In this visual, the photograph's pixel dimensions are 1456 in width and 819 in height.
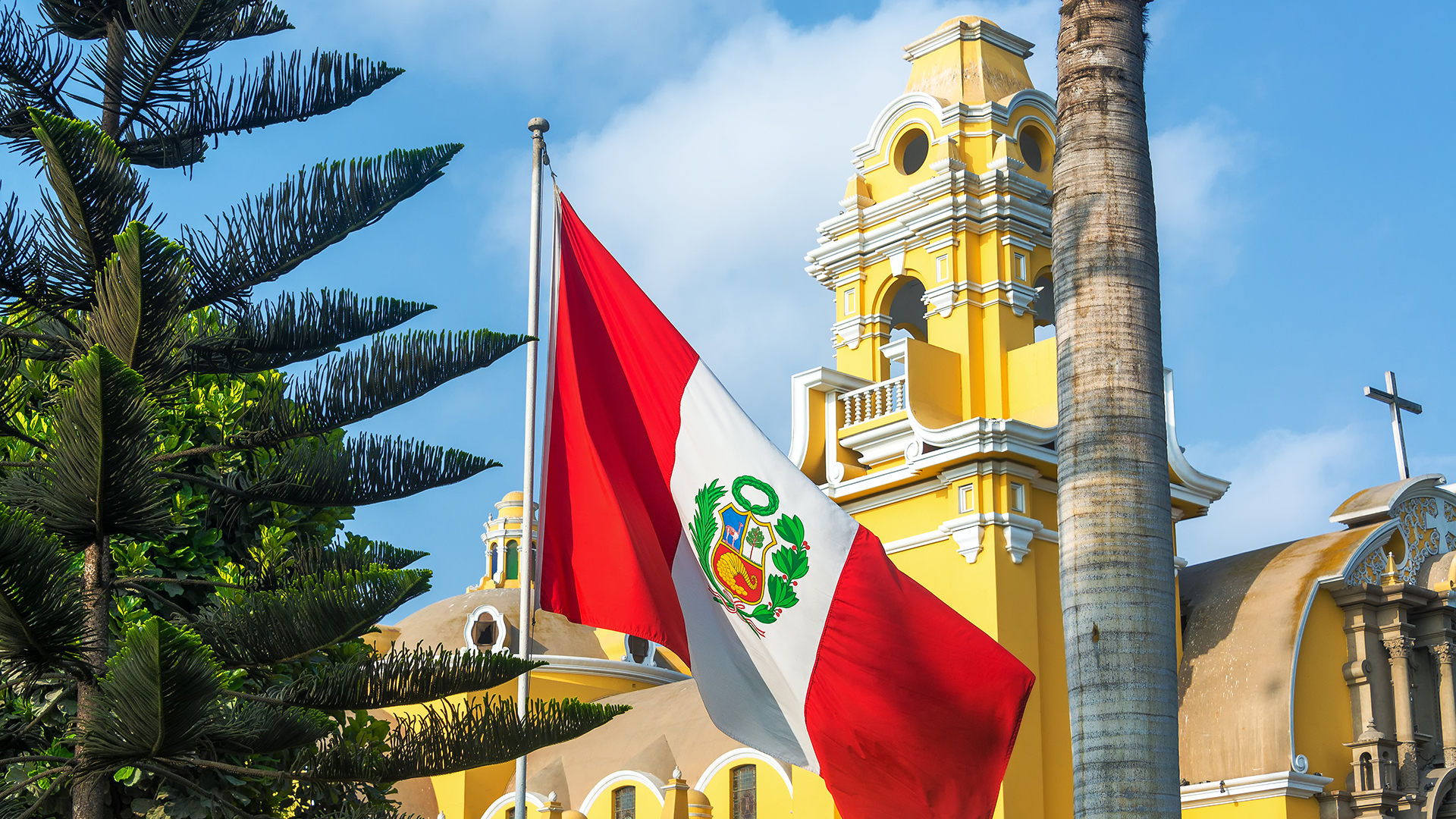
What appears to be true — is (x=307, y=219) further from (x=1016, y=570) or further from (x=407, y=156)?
(x=1016, y=570)

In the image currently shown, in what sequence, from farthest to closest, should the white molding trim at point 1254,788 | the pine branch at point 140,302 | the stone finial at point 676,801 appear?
the stone finial at point 676,801
the white molding trim at point 1254,788
the pine branch at point 140,302

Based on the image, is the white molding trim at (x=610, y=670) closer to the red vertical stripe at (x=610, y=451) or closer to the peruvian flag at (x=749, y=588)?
the red vertical stripe at (x=610, y=451)

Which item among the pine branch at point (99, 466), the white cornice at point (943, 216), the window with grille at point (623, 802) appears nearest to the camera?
the pine branch at point (99, 466)

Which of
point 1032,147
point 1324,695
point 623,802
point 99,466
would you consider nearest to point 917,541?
point 1324,695

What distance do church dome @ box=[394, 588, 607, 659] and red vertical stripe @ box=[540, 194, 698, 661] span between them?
19.9 metres

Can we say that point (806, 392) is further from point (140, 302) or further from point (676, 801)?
point (140, 302)

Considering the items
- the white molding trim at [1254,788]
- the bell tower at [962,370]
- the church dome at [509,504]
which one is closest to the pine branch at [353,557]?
the bell tower at [962,370]

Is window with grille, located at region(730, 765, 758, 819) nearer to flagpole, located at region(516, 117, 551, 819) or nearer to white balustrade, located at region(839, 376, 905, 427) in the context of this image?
white balustrade, located at region(839, 376, 905, 427)

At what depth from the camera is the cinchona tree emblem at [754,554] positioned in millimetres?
8617

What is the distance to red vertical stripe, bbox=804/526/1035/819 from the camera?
27.0 feet

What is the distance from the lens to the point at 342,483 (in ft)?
27.7

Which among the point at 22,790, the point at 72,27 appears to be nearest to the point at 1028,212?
the point at 72,27

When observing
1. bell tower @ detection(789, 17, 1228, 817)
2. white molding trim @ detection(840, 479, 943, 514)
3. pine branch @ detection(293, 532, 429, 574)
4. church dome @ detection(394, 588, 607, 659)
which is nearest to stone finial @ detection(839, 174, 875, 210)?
bell tower @ detection(789, 17, 1228, 817)

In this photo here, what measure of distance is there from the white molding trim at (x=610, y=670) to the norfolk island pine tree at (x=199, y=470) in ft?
68.2
